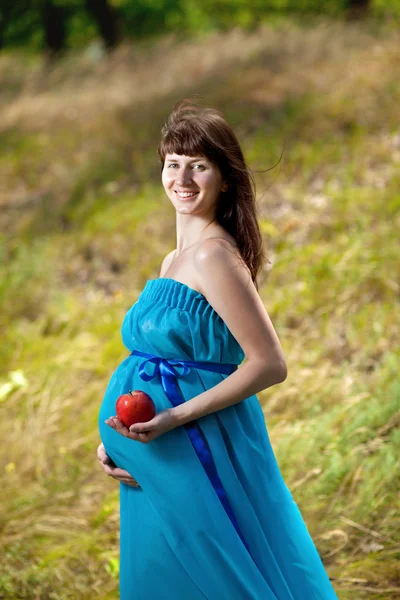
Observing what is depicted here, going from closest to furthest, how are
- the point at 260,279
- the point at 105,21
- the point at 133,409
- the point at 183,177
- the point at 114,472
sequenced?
the point at 133,409 → the point at 183,177 → the point at 114,472 → the point at 260,279 → the point at 105,21

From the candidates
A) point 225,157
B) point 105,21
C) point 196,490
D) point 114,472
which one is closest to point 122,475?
point 114,472

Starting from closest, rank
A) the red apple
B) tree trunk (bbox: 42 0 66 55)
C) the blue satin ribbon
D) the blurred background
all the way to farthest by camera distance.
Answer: the red apple < the blue satin ribbon < the blurred background < tree trunk (bbox: 42 0 66 55)

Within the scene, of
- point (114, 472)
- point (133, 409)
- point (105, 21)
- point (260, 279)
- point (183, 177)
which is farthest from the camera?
point (105, 21)

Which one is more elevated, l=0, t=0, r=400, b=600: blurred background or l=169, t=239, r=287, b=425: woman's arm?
l=169, t=239, r=287, b=425: woman's arm

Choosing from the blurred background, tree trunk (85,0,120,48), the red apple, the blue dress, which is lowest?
the blurred background

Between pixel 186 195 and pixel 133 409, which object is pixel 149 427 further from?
pixel 186 195

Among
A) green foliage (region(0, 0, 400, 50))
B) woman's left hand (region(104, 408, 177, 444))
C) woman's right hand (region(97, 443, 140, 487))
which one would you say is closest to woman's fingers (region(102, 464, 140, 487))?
woman's right hand (region(97, 443, 140, 487))

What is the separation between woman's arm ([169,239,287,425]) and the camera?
1817 mm

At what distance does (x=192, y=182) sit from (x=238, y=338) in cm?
43

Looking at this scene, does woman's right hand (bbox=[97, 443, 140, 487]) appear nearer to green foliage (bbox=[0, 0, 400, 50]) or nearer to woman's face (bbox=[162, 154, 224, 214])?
woman's face (bbox=[162, 154, 224, 214])

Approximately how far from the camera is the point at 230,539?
1.85m

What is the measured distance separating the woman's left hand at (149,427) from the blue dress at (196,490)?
0.27 feet

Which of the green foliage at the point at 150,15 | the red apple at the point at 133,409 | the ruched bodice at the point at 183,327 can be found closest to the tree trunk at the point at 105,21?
the green foliage at the point at 150,15

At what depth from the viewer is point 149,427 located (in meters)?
1.80
